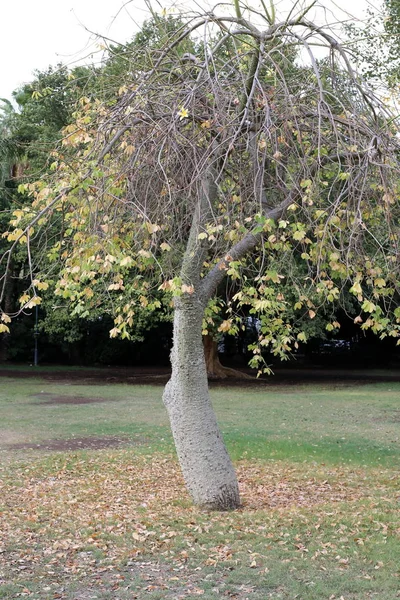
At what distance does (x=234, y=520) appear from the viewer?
6387 millimetres

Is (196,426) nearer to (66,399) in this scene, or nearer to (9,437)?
(9,437)

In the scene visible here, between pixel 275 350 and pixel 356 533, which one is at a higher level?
pixel 275 350

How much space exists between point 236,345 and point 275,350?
27347 mm

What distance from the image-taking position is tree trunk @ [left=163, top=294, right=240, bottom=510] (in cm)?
680

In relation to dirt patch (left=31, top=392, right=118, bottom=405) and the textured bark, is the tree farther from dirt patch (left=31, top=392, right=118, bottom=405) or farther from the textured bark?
the textured bark

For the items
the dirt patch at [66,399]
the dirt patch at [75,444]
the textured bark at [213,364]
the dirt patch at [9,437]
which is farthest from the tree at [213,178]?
the textured bark at [213,364]

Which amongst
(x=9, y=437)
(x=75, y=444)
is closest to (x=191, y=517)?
(x=75, y=444)

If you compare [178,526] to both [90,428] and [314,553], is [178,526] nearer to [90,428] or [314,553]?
[314,553]

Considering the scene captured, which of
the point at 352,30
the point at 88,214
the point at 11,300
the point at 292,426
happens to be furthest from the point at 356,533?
the point at 11,300

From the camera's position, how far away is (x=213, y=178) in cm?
654

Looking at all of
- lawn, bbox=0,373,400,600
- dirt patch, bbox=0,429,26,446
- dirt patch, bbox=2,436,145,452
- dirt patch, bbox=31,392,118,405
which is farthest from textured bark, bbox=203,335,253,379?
dirt patch, bbox=2,436,145,452

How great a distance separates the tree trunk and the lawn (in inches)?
9.1

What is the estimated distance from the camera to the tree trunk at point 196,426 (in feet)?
22.3

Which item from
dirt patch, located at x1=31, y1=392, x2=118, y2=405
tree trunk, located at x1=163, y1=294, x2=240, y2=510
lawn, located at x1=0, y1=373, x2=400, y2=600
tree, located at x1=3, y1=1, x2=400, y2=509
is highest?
tree, located at x1=3, y1=1, x2=400, y2=509
